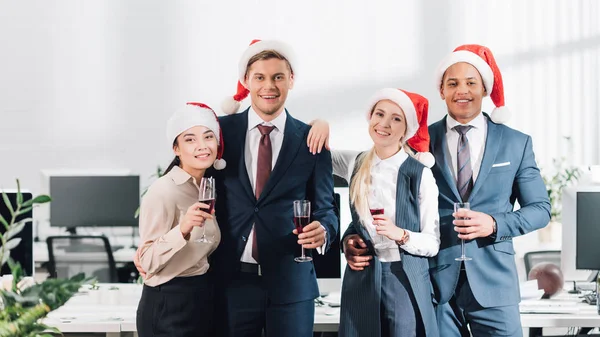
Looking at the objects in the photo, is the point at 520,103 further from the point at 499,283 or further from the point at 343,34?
the point at 499,283

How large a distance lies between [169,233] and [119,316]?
31.7 inches

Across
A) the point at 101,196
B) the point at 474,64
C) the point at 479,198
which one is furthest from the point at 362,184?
the point at 101,196

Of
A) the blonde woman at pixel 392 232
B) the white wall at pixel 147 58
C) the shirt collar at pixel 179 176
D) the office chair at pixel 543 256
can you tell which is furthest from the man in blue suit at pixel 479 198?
the white wall at pixel 147 58

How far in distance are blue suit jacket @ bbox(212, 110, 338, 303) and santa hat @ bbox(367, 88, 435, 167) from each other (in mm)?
310

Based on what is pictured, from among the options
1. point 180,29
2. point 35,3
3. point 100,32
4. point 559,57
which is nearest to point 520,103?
point 559,57

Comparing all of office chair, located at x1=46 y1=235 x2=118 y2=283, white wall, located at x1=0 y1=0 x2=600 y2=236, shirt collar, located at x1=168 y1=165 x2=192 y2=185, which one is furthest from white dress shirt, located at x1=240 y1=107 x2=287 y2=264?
white wall, located at x1=0 y1=0 x2=600 y2=236

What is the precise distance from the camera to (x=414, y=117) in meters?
3.04

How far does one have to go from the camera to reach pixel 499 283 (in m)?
3.13

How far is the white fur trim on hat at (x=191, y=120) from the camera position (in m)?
3.02

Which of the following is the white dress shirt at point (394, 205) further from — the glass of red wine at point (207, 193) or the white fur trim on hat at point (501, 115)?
the glass of red wine at point (207, 193)

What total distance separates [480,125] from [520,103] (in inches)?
188

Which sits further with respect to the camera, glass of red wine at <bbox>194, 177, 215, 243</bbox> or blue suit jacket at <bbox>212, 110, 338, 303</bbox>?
blue suit jacket at <bbox>212, 110, 338, 303</bbox>

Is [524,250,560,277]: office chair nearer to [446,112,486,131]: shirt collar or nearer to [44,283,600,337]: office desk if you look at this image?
[44,283,600,337]: office desk

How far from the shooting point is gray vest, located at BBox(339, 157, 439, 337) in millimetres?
2928
